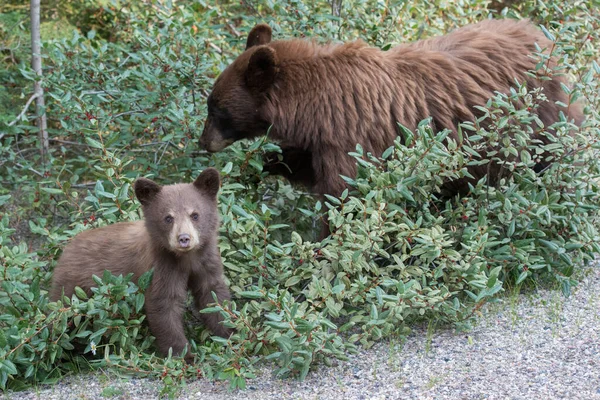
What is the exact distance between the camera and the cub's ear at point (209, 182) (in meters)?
5.13

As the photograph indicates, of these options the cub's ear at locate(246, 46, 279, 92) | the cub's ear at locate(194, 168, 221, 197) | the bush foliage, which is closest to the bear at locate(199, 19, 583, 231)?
the cub's ear at locate(246, 46, 279, 92)

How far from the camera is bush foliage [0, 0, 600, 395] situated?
16.2 ft

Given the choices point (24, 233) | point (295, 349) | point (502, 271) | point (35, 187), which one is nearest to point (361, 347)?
point (295, 349)

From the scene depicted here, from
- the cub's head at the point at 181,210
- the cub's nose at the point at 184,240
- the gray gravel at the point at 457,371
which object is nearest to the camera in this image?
the gray gravel at the point at 457,371

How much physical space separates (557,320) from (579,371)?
798 millimetres

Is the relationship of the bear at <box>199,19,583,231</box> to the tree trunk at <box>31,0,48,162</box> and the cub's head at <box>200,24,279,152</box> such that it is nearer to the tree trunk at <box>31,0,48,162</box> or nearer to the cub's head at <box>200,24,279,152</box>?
the cub's head at <box>200,24,279,152</box>

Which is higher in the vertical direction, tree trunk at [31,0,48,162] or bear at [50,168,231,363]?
tree trunk at [31,0,48,162]

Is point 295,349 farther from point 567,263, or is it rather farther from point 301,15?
point 301,15

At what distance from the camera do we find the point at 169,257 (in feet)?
16.5

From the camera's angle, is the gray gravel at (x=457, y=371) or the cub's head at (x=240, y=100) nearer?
the gray gravel at (x=457, y=371)

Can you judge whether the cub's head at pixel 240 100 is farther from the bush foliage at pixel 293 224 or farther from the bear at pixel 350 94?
the bush foliage at pixel 293 224

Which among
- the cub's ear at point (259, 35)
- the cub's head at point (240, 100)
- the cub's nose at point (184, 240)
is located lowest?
the cub's nose at point (184, 240)

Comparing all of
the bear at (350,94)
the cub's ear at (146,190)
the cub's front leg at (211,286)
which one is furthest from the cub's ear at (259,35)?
the cub's front leg at (211,286)

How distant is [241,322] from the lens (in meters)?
4.78
